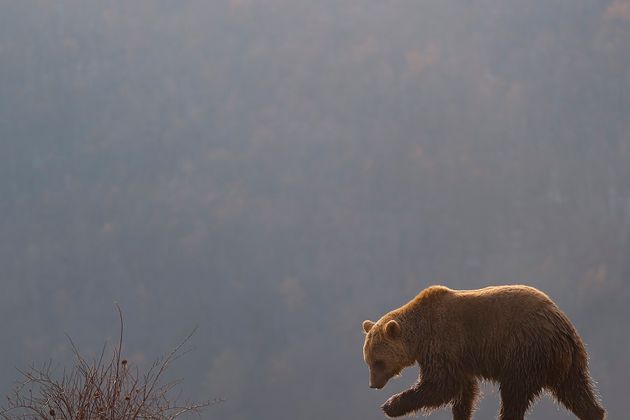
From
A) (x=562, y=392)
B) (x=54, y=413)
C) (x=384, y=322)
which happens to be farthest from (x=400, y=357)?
(x=54, y=413)

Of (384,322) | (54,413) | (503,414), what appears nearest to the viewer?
(54,413)

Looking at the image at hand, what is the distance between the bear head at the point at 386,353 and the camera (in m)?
9.80

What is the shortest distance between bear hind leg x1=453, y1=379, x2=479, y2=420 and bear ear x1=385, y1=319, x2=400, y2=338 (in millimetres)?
1237

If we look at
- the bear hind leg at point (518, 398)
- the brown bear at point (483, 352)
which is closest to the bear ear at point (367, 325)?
the brown bear at point (483, 352)

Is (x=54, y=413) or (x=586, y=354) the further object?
(x=586, y=354)

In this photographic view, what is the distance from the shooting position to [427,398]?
9.56m

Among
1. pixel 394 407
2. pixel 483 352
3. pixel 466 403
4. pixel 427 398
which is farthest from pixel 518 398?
pixel 394 407

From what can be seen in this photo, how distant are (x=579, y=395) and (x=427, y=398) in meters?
1.97

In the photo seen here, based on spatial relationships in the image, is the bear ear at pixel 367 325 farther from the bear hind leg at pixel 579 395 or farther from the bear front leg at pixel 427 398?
the bear hind leg at pixel 579 395

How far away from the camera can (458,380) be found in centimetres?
953

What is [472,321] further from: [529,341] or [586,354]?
[586,354]

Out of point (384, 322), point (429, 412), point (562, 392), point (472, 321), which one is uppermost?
point (384, 322)

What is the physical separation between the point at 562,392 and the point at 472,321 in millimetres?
1509

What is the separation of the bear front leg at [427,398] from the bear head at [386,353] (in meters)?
0.41
